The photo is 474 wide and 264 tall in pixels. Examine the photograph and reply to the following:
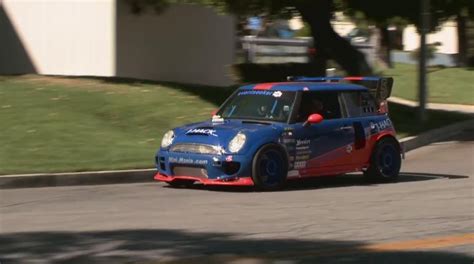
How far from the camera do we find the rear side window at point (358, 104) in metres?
13.4

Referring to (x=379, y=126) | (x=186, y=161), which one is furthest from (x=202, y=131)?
(x=379, y=126)

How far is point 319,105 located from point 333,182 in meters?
1.43

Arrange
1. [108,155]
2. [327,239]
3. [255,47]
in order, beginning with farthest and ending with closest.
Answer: [255,47] → [108,155] → [327,239]

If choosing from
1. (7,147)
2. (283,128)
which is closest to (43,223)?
(283,128)

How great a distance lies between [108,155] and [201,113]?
391 centimetres

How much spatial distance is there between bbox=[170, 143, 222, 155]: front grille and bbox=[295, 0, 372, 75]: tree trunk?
10.5 m

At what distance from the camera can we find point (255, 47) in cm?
3459

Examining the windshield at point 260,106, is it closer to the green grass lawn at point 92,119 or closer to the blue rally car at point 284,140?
the blue rally car at point 284,140

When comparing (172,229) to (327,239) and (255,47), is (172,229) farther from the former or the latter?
(255,47)

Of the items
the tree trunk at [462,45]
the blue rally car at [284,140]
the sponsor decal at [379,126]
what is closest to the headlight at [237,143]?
the blue rally car at [284,140]

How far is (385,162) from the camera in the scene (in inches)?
542

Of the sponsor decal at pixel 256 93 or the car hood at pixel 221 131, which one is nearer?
the car hood at pixel 221 131

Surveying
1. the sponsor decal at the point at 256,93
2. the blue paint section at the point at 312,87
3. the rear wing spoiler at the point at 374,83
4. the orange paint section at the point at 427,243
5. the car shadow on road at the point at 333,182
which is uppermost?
the blue paint section at the point at 312,87

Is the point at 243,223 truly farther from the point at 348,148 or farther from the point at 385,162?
the point at 385,162
